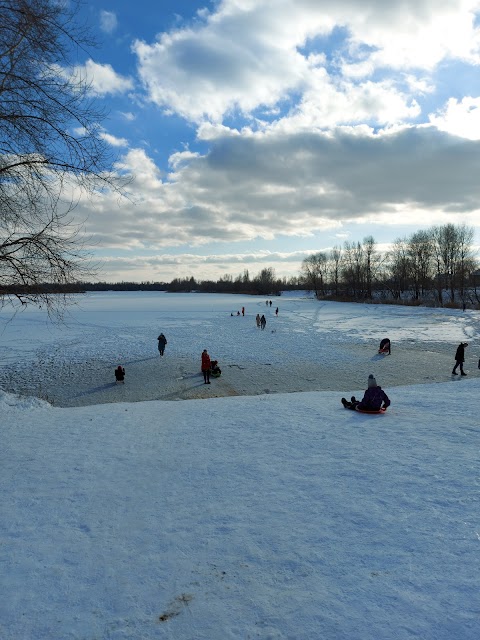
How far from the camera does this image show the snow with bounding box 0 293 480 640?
261 centimetres

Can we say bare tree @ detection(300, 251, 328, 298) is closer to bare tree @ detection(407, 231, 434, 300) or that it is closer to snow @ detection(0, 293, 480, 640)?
bare tree @ detection(407, 231, 434, 300)

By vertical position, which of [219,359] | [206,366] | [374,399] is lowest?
[219,359]

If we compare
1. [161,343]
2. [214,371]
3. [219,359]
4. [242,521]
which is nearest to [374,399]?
[242,521]

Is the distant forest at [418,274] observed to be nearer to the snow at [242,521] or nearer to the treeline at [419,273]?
the treeline at [419,273]

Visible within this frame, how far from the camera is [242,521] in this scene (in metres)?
3.69

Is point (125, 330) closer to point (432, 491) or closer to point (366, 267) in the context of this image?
point (432, 491)

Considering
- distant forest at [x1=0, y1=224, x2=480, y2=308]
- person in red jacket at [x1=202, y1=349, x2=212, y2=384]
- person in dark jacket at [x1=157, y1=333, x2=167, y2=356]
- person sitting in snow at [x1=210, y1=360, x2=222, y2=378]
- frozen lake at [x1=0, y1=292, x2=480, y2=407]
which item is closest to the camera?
frozen lake at [x1=0, y1=292, x2=480, y2=407]

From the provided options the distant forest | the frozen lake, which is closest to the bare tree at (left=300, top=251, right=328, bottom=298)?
the distant forest

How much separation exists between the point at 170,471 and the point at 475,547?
3.43 meters

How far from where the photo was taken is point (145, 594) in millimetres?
2830

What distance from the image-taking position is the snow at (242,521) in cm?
261

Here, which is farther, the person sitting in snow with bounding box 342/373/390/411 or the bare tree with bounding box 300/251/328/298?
the bare tree with bounding box 300/251/328/298

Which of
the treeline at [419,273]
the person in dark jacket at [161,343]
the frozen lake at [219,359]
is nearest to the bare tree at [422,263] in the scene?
the treeline at [419,273]

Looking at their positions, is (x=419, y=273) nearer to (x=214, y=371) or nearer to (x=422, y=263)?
(x=422, y=263)
